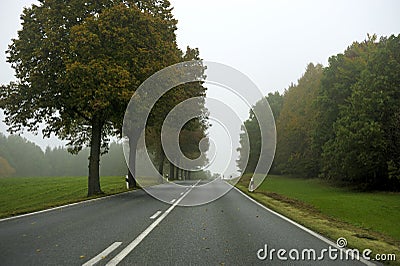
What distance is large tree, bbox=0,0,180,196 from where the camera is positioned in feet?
59.4

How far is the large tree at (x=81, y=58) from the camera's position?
18094 millimetres

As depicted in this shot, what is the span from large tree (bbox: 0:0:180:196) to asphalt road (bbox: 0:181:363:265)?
8.63m

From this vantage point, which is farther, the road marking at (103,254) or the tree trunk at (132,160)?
the tree trunk at (132,160)

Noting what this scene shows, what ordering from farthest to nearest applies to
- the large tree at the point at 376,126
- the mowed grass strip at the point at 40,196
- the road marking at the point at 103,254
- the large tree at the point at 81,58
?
the large tree at the point at 376,126 → the large tree at the point at 81,58 → the mowed grass strip at the point at 40,196 → the road marking at the point at 103,254

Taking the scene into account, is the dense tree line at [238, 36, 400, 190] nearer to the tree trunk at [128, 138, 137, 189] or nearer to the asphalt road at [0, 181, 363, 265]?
the tree trunk at [128, 138, 137, 189]

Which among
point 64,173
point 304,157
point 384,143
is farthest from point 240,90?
point 64,173

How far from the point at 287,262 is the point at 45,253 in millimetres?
3986

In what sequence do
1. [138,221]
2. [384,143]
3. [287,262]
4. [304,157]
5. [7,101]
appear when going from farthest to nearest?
[304,157] < [384,143] < [7,101] < [138,221] < [287,262]

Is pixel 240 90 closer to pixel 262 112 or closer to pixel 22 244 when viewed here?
pixel 22 244

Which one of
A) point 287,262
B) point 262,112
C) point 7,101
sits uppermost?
point 262,112

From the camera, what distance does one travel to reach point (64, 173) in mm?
134625

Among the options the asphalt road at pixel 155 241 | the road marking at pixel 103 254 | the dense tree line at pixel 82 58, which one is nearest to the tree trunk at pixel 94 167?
the dense tree line at pixel 82 58

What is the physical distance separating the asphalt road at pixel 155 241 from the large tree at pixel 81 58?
8.63m

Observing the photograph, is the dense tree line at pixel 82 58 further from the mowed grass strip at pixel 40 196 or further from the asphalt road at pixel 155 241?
the asphalt road at pixel 155 241
